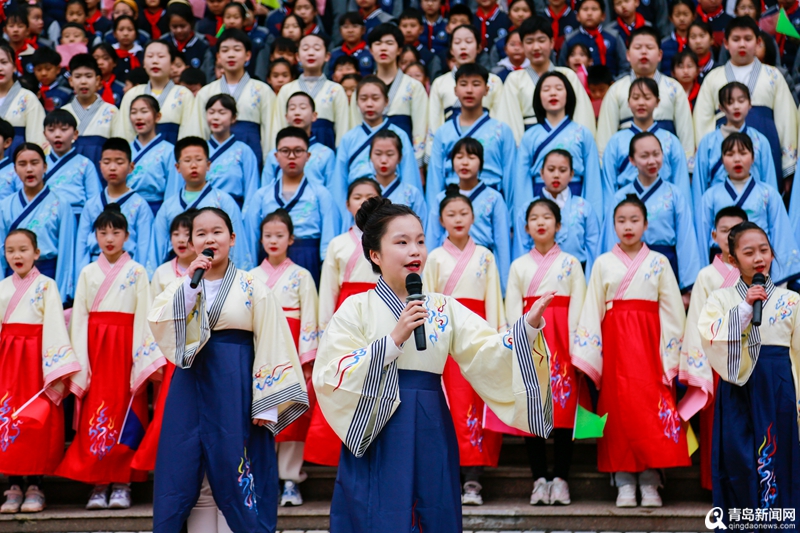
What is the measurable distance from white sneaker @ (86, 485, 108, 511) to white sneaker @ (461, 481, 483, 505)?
2.32m

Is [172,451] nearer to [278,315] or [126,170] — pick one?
[278,315]

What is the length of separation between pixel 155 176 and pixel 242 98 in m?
1.29

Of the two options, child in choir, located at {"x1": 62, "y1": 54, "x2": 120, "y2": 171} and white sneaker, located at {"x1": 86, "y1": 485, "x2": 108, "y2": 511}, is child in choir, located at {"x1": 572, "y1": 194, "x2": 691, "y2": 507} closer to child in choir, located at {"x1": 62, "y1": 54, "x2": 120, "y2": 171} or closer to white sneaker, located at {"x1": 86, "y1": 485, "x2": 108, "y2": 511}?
white sneaker, located at {"x1": 86, "y1": 485, "x2": 108, "y2": 511}

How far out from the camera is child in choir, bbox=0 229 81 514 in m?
5.96

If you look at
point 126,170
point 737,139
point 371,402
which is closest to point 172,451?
point 371,402

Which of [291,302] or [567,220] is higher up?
[567,220]

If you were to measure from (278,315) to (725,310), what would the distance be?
8.12 feet

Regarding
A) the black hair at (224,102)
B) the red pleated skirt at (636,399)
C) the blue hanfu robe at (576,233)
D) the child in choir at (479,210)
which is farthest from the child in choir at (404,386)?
the black hair at (224,102)

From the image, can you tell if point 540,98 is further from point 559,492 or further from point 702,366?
point 559,492

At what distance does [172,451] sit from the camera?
4.61 m

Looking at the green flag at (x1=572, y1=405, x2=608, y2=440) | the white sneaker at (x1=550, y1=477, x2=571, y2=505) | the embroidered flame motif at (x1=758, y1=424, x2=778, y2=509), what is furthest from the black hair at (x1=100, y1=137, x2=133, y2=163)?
the embroidered flame motif at (x1=758, y1=424, x2=778, y2=509)

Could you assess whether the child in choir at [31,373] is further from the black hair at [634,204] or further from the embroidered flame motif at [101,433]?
the black hair at [634,204]

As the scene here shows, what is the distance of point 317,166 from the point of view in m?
7.72

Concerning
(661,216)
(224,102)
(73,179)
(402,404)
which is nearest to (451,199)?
(661,216)
